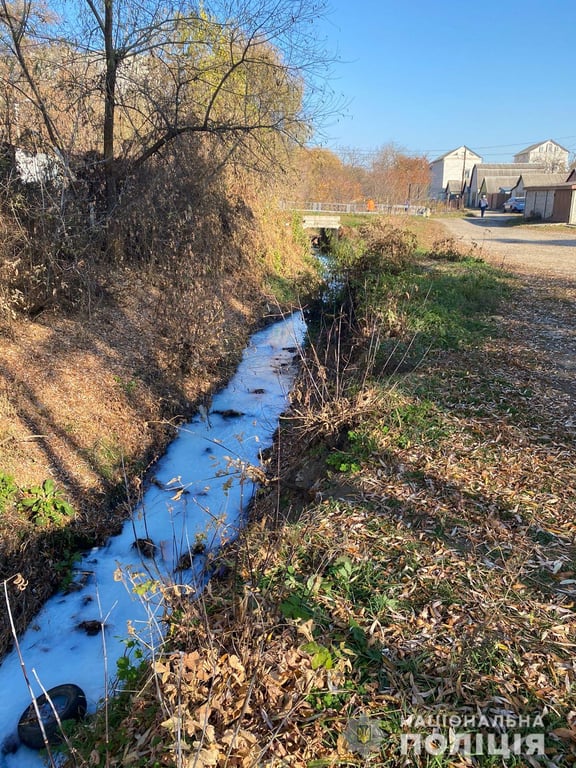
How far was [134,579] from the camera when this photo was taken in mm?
3826

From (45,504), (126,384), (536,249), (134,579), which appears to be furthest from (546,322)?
(536,249)

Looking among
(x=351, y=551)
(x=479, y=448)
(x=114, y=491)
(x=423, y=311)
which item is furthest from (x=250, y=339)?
(x=351, y=551)

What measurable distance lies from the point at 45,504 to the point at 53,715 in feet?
7.60

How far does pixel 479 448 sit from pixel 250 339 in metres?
8.56

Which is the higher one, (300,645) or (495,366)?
(495,366)

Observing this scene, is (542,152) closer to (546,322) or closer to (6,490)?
(546,322)

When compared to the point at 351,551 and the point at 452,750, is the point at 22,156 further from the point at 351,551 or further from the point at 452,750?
the point at 452,750

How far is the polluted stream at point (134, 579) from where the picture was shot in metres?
3.64

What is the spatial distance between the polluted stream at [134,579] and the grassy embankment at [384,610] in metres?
0.34

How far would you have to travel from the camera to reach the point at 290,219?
21172 mm

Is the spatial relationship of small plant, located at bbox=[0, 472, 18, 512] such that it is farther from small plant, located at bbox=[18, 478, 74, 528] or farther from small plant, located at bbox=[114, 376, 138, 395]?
small plant, located at bbox=[114, 376, 138, 395]

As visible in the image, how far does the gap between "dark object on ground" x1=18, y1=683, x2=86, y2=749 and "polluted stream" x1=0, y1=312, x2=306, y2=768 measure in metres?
0.01

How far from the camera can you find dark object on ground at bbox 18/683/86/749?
3.66 metres

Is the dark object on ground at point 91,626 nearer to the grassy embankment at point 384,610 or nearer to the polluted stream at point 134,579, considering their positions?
the polluted stream at point 134,579
